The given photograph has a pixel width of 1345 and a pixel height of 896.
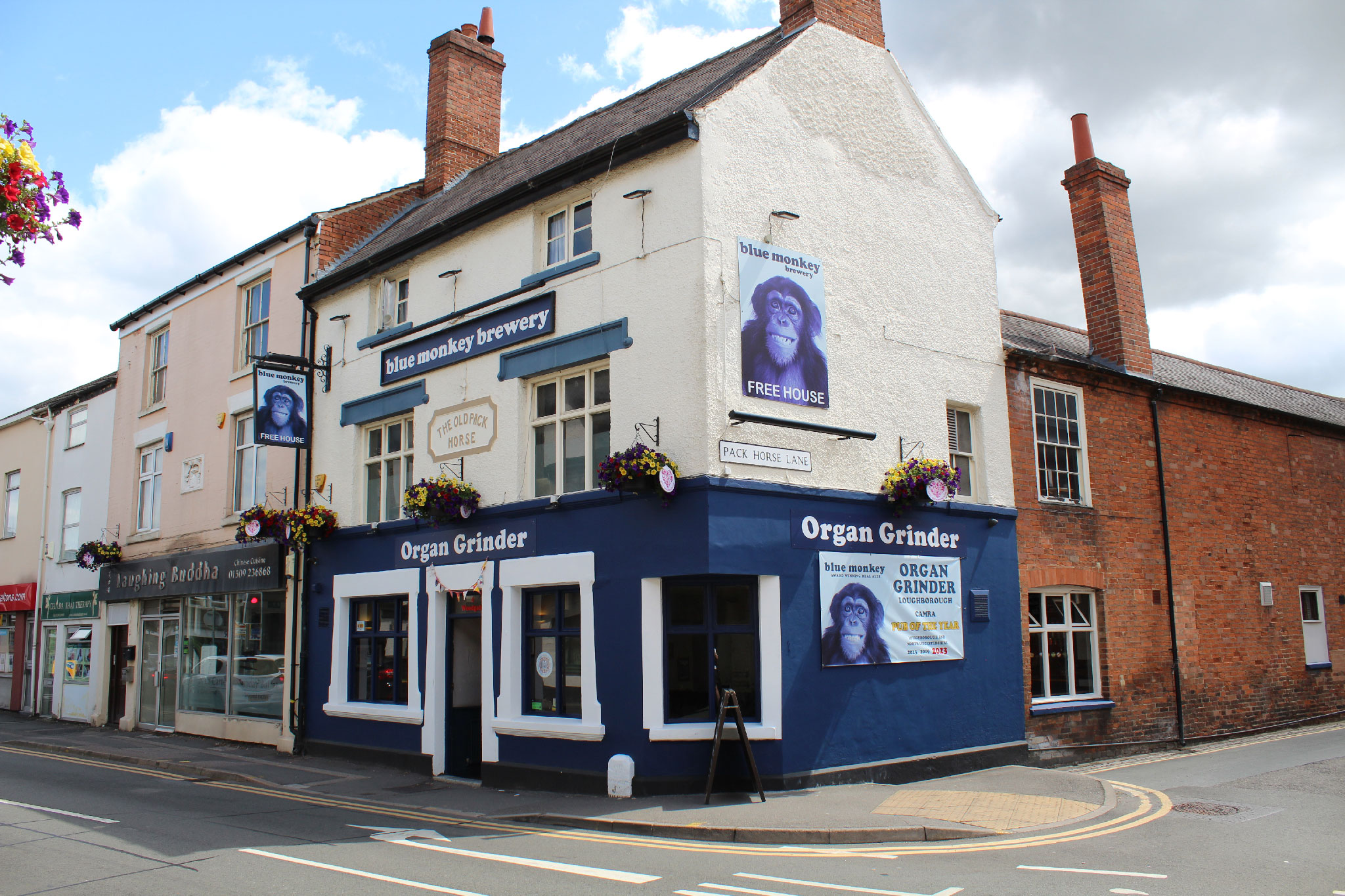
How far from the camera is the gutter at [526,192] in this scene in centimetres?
1115

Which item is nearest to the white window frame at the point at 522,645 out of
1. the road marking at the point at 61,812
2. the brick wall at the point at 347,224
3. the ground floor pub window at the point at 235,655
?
the road marking at the point at 61,812

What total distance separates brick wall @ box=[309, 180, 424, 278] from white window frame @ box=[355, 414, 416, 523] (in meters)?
3.69

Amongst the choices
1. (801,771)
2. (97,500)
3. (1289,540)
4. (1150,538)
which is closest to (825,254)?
(801,771)

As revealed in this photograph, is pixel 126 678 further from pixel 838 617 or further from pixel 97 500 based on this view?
pixel 838 617

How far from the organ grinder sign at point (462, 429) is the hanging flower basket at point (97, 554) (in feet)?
36.8

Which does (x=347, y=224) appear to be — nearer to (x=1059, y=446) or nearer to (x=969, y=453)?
(x=969, y=453)

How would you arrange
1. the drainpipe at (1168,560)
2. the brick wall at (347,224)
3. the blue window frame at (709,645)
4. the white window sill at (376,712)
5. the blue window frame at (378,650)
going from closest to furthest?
the blue window frame at (709,645) → the white window sill at (376,712) → the blue window frame at (378,650) → the drainpipe at (1168,560) → the brick wall at (347,224)

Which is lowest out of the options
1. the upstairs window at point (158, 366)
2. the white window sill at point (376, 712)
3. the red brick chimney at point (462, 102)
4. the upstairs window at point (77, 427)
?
the white window sill at point (376, 712)

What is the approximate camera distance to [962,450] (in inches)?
532

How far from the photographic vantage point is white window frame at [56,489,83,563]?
2342 centimetres

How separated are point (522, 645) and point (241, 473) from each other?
911cm

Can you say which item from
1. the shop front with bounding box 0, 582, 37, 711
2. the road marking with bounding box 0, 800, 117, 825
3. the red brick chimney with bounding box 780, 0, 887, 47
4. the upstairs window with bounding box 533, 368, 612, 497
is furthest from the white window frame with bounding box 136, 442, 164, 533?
the red brick chimney with bounding box 780, 0, 887, 47

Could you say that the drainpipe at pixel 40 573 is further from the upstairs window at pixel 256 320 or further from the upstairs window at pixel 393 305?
the upstairs window at pixel 393 305

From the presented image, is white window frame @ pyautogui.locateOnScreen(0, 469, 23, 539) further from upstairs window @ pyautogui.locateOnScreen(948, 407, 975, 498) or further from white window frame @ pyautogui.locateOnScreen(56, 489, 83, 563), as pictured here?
upstairs window @ pyautogui.locateOnScreen(948, 407, 975, 498)
